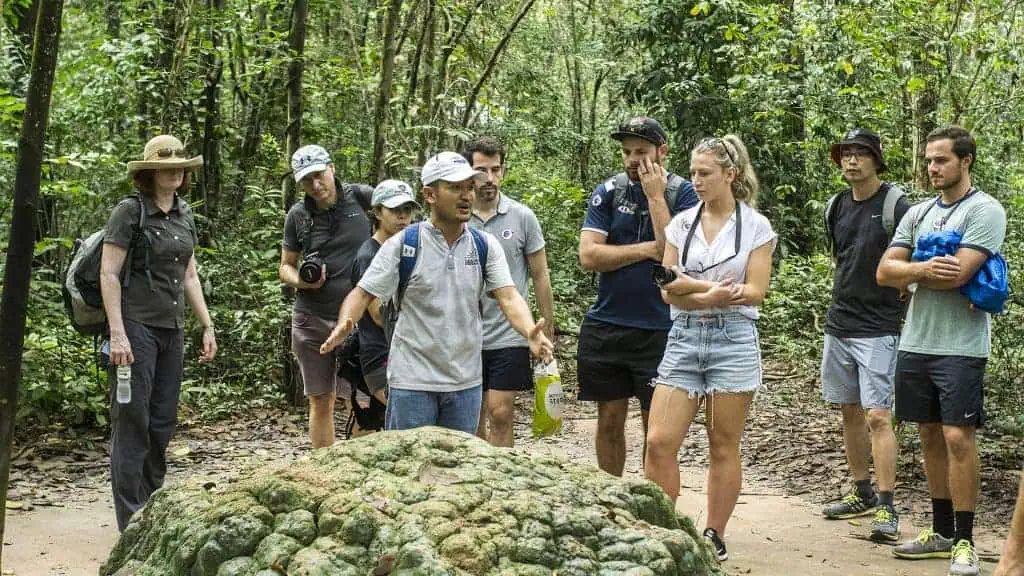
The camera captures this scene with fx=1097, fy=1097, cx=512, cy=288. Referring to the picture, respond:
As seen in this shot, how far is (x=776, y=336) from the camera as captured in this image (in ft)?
40.1

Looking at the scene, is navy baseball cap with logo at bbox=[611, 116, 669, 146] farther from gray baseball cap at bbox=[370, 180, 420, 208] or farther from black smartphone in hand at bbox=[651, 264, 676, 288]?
gray baseball cap at bbox=[370, 180, 420, 208]

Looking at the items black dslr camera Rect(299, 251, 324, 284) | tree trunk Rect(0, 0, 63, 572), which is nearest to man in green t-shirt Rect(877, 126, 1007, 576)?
black dslr camera Rect(299, 251, 324, 284)

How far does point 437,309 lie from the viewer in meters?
5.07

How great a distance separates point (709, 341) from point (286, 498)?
8.29 ft

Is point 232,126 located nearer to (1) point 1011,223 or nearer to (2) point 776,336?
(2) point 776,336

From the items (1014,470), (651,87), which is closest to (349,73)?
(651,87)

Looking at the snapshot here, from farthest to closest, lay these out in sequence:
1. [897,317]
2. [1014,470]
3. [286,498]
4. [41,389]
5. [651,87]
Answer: [651,87] → [41,389] → [1014,470] → [897,317] → [286,498]

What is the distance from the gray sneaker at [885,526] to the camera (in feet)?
20.6

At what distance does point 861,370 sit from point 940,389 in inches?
34.4

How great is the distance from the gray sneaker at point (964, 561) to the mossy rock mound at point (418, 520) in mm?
→ 2266

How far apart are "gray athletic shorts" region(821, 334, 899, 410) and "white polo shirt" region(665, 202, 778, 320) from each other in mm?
1417

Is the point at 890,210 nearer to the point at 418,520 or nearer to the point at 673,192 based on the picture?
the point at 673,192

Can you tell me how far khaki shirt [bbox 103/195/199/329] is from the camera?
19.0 feet

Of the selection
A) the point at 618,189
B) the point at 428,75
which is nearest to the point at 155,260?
the point at 618,189
